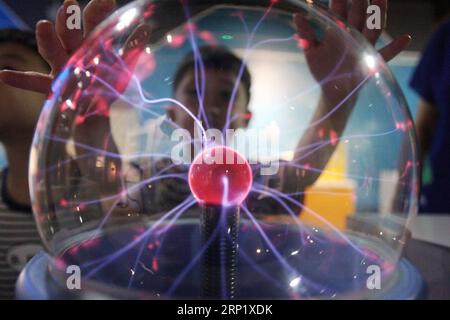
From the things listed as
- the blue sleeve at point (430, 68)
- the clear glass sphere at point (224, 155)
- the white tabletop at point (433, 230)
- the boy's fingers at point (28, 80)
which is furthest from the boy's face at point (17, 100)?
the blue sleeve at point (430, 68)

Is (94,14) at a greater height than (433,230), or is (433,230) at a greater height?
(94,14)

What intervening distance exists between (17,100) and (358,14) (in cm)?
76

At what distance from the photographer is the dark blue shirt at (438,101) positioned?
1138 millimetres

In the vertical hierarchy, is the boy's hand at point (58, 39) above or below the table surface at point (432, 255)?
above

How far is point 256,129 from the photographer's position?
423 mm

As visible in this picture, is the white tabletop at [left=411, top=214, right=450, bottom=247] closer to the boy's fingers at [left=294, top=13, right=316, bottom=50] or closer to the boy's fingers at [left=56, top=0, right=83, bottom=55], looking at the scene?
the boy's fingers at [left=294, top=13, right=316, bottom=50]

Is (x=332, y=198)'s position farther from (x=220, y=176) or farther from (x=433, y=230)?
(x=433, y=230)

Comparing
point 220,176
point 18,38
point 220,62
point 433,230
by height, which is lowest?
point 433,230

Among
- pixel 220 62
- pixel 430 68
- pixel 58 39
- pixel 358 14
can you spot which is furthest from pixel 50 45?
pixel 430 68

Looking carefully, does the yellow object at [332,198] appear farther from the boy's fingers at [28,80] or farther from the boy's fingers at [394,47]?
the boy's fingers at [28,80]

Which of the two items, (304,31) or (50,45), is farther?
(50,45)

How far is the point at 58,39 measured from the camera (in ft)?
2.01

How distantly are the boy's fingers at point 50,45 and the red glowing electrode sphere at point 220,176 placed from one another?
13.1 inches

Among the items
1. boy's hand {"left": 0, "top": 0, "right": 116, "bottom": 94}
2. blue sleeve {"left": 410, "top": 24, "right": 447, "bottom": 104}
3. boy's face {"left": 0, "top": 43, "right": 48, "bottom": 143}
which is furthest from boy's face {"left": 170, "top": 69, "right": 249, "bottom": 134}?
blue sleeve {"left": 410, "top": 24, "right": 447, "bottom": 104}
